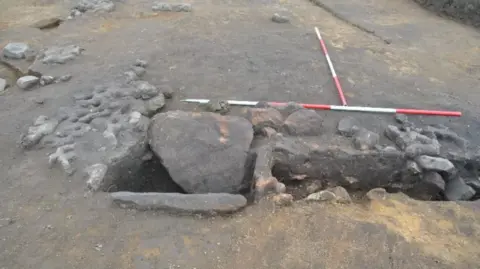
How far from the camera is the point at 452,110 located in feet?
16.4

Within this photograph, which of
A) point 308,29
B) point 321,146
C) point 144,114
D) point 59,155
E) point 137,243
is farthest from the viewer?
point 308,29

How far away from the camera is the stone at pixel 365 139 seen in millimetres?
4238

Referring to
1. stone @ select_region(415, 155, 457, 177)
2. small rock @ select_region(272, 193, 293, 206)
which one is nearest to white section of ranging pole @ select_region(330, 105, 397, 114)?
stone @ select_region(415, 155, 457, 177)

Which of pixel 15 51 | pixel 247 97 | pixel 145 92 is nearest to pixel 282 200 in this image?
pixel 247 97

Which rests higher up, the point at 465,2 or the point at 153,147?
the point at 465,2

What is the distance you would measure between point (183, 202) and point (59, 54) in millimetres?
3539

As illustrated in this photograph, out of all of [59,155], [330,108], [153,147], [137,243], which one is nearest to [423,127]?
[330,108]

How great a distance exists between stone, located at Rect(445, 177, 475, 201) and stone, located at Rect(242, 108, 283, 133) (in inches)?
66.0

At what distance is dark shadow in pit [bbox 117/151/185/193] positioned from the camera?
420 centimetres

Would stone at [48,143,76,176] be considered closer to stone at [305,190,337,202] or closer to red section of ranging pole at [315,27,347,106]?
stone at [305,190,337,202]

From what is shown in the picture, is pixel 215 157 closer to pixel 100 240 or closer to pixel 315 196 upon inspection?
pixel 315 196

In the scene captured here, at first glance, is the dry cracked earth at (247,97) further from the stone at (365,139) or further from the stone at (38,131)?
the stone at (365,139)

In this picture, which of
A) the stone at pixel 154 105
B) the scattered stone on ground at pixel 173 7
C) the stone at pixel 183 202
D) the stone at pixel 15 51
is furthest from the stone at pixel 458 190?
the stone at pixel 15 51

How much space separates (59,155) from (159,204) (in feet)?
3.73
